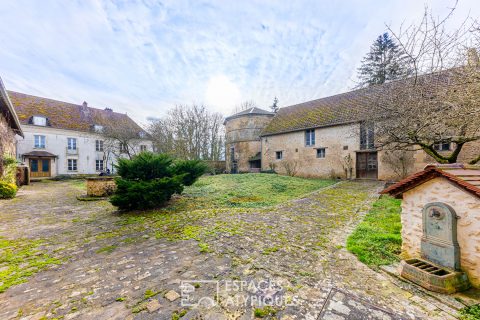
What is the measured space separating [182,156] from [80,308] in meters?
18.5

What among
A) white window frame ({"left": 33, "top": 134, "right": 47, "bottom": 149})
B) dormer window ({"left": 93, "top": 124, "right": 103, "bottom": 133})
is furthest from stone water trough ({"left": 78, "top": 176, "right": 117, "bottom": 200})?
white window frame ({"left": 33, "top": 134, "right": 47, "bottom": 149})

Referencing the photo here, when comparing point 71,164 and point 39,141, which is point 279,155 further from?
point 39,141

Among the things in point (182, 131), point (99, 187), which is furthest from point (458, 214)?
point (182, 131)

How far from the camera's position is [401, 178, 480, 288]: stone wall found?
8.41 ft

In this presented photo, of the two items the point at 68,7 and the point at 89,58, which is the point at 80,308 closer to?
the point at 68,7

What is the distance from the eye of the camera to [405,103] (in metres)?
5.67

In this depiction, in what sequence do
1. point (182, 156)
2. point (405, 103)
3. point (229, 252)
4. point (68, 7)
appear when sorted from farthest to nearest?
point (182, 156), point (68, 7), point (405, 103), point (229, 252)

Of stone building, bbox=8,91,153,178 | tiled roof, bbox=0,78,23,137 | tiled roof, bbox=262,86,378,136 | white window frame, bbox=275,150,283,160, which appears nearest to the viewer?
tiled roof, bbox=0,78,23,137

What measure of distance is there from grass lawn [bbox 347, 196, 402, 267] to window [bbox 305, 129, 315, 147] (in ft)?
38.3

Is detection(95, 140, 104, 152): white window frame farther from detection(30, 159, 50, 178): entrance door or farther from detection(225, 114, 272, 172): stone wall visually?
detection(225, 114, 272, 172): stone wall

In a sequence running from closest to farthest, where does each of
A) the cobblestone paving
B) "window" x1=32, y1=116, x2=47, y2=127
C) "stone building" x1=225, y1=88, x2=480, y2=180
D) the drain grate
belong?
the cobblestone paving < the drain grate < "stone building" x1=225, y1=88, x2=480, y2=180 < "window" x1=32, y1=116, x2=47, y2=127

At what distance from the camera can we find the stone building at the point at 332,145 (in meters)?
13.1

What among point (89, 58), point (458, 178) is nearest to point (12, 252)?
point (458, 178)

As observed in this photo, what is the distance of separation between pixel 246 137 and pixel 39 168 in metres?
23.0
